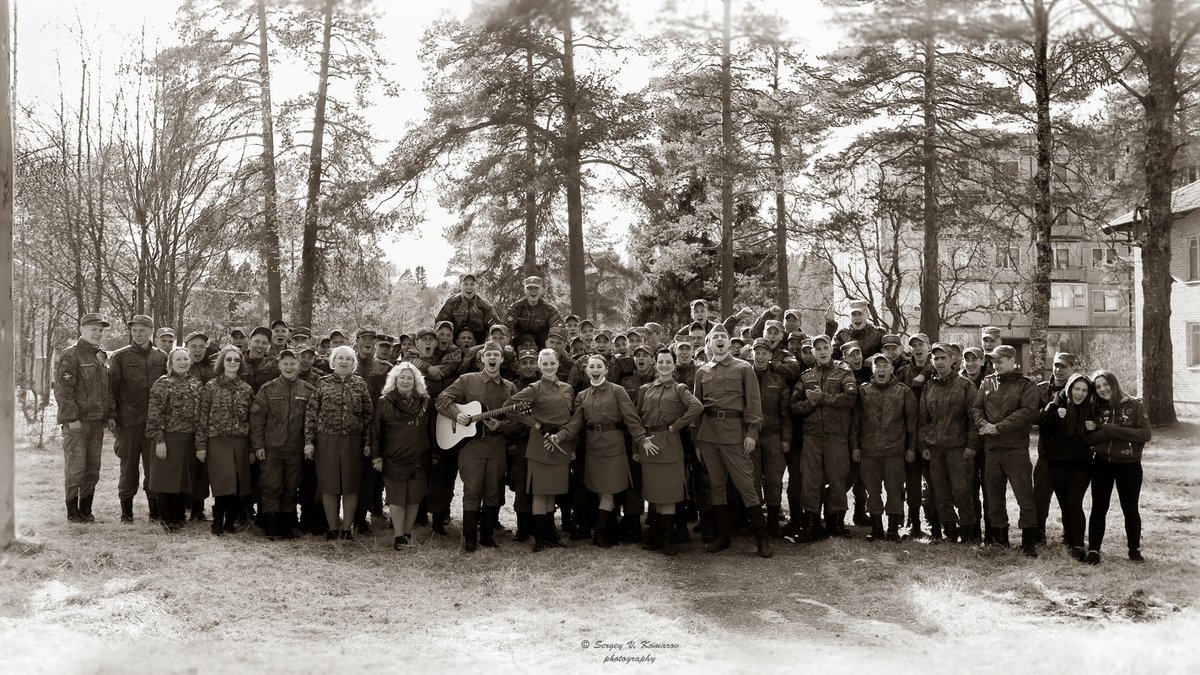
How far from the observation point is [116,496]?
389 inches

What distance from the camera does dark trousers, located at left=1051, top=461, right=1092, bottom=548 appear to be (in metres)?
6.78

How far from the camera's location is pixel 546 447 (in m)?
7.57

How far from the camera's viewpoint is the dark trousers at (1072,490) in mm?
6782

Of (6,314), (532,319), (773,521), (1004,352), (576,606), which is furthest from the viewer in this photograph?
(532,319)

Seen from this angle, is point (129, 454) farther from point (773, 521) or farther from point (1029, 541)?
point (1029, 541)

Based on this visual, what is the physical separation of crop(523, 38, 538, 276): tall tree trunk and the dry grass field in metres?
2.98

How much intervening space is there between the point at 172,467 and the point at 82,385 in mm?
1247

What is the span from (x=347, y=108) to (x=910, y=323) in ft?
83.5

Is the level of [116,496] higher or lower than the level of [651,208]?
lower

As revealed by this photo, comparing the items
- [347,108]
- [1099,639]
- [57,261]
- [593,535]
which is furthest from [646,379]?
[57,261]

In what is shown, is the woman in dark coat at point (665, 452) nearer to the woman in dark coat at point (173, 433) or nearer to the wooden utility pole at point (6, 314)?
the woman in dark coat at point (173, 433)

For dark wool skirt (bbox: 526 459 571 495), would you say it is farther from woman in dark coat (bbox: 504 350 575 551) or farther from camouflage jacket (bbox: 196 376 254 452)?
camouflage jacket (bbox: 196 376 254 452)

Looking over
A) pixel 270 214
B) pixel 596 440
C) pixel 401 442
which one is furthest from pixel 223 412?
pixel 270 214

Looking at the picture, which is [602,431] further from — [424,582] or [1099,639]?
[1099,639]
